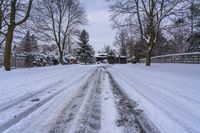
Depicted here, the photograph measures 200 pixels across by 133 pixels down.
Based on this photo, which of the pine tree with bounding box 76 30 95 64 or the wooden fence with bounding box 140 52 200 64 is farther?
the pine tree with bounding box 76 30 95 64

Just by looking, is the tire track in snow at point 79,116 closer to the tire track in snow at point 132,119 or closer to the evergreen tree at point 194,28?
the tire track in snow at point 132,119

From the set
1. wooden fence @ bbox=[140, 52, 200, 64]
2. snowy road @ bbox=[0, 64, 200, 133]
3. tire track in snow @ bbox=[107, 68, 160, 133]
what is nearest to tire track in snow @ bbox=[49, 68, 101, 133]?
snowy road @ bbox=[0, 64, 200, 133]

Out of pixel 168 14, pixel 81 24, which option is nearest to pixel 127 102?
pixel 168 14

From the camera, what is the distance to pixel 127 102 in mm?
6254

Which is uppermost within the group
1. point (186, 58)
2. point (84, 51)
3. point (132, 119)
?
point (84, 51)

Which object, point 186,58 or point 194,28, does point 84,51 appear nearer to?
point 194,28

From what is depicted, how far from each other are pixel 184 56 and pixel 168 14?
14.8ft

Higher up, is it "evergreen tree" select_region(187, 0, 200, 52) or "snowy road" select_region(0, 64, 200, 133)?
"evergreen tree" select_region(187, 0, 200, 52)

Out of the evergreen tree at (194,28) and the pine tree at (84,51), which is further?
the pine tree at (84,51)

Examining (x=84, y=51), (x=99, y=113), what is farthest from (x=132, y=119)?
(x=84, y=51)

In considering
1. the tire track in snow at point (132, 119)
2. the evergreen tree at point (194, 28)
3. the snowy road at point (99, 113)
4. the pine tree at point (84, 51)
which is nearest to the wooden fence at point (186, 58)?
the evergreen tree at point (194, 28)

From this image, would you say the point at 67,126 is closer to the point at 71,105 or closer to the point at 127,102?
the point at 71,105

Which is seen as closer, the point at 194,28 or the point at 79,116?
the point at 79,116

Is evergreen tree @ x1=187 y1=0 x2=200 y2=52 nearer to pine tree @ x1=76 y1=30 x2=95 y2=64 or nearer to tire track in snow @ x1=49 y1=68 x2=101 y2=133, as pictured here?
tire track in snow @ x1=49 y1=68 x2=101 y2=133
